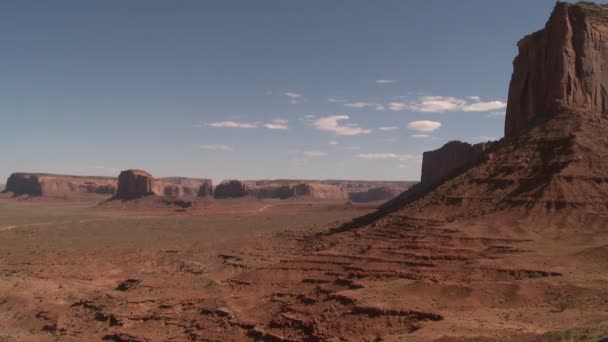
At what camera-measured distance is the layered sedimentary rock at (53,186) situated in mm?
168875

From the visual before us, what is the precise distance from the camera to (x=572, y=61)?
42.7 metres

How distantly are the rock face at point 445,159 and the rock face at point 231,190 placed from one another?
7756 cm

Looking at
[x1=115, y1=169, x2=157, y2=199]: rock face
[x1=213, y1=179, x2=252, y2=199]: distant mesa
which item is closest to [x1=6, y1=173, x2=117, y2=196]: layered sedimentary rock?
[x1=115, y1=169, x2=157, y2=199]: rock face

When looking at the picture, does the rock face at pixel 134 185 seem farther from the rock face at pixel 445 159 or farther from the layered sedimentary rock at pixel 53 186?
the rock face at pixel 445 159

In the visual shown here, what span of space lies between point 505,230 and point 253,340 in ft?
60.0

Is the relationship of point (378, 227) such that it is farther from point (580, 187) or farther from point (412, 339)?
point (412, 339)

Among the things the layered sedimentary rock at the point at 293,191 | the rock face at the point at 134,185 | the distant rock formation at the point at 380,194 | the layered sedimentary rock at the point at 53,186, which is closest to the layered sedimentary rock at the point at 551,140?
the rock face at the point at 134,185

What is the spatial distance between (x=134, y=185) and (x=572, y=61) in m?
119

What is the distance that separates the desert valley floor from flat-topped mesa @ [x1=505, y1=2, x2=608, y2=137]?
1530 centimetres

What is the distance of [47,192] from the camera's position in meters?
168

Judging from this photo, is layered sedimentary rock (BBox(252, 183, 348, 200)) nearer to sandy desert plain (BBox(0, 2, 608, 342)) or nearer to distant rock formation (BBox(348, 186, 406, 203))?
distant rock formation (BBox(348, 186, 406, 203))

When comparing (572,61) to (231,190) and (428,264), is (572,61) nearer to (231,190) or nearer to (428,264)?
(428,264)

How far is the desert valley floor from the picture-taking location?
19.3 metres

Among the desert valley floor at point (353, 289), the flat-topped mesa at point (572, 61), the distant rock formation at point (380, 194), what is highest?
the flat-topped mesa at point (572, 61)
